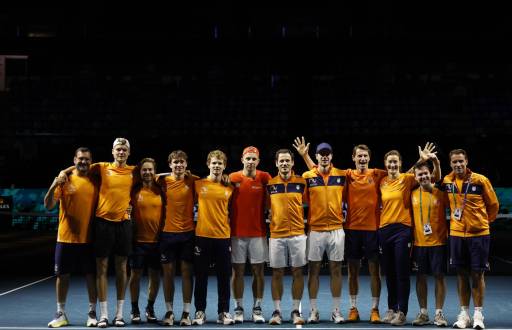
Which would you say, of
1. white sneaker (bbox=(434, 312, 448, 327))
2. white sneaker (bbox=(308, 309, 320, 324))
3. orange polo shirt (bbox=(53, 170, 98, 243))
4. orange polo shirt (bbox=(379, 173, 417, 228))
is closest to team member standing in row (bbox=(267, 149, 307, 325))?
white sneaker (bbox=(308, 309, 320, 324))

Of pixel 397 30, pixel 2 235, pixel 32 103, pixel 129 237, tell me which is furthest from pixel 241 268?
pixel 32 103

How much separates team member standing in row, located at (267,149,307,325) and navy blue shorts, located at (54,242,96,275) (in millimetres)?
2255

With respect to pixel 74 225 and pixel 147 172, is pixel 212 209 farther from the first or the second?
pixel 74 225

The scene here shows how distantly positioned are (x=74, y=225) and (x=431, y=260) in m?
4.43

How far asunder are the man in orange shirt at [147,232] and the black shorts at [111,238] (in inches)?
6.9

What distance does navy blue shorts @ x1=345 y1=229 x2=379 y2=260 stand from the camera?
8.25 meters

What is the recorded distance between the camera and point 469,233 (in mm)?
7859

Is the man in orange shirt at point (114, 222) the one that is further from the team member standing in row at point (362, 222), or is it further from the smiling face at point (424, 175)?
the smiling face at point (424, 175)

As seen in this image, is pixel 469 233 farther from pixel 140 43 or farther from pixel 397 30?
pixel 397 30

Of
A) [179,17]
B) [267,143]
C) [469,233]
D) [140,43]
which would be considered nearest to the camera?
[469,233]

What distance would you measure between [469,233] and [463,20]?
1862cm

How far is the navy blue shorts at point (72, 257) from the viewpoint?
789cm

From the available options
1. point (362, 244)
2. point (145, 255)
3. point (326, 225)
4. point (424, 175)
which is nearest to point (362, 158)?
point (424, 175)

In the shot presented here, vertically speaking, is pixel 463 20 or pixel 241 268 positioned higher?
pixel 463 20
